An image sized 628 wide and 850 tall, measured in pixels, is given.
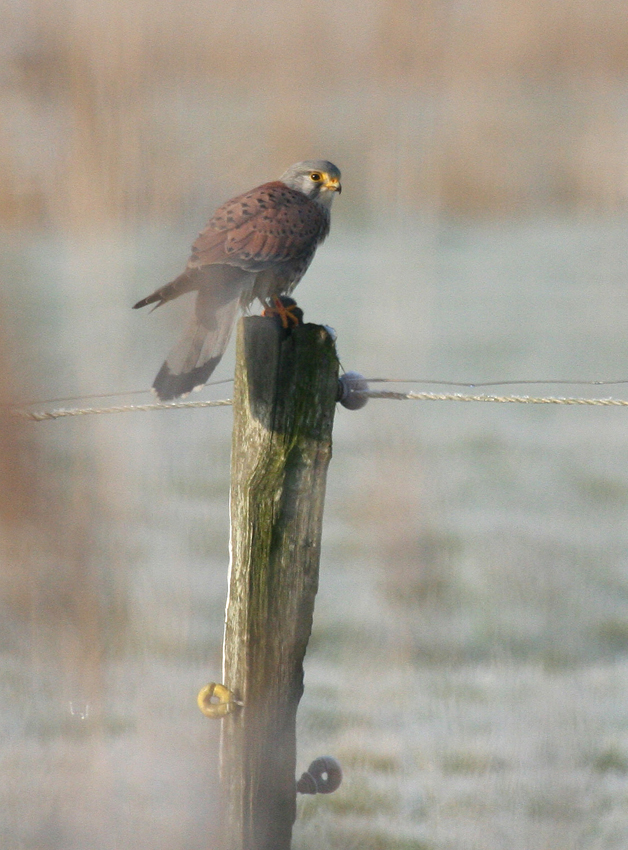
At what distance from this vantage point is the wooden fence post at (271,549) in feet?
5.97

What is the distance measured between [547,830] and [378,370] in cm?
325

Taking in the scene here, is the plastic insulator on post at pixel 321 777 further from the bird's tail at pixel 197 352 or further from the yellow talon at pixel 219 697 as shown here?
the bird's tail at pixel 197 352

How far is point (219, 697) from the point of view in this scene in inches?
72.7

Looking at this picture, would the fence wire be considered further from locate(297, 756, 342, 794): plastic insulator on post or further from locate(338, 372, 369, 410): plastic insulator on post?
locate(297, 756, 342, 794): plastic insulator on post

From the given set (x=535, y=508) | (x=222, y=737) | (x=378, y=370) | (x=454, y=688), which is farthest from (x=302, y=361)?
(x=535, y=508)

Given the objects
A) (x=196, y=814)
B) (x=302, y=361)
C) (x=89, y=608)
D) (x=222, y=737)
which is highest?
(x=302, y=361)

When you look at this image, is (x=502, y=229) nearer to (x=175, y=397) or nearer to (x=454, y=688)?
(x=454, y=688)

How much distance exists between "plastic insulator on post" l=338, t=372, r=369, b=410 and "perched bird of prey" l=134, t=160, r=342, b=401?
0.26 m

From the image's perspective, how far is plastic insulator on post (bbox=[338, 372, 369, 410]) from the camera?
2062mm

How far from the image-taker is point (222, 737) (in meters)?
1.87

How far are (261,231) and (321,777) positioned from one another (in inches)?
50.2

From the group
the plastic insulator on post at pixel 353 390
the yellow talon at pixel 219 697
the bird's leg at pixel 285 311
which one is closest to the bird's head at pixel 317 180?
the bird's leg at pixel 285 311

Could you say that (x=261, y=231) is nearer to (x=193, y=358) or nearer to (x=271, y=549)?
(x=193, y=358)

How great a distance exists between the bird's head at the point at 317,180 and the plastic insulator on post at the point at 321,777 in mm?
1682
